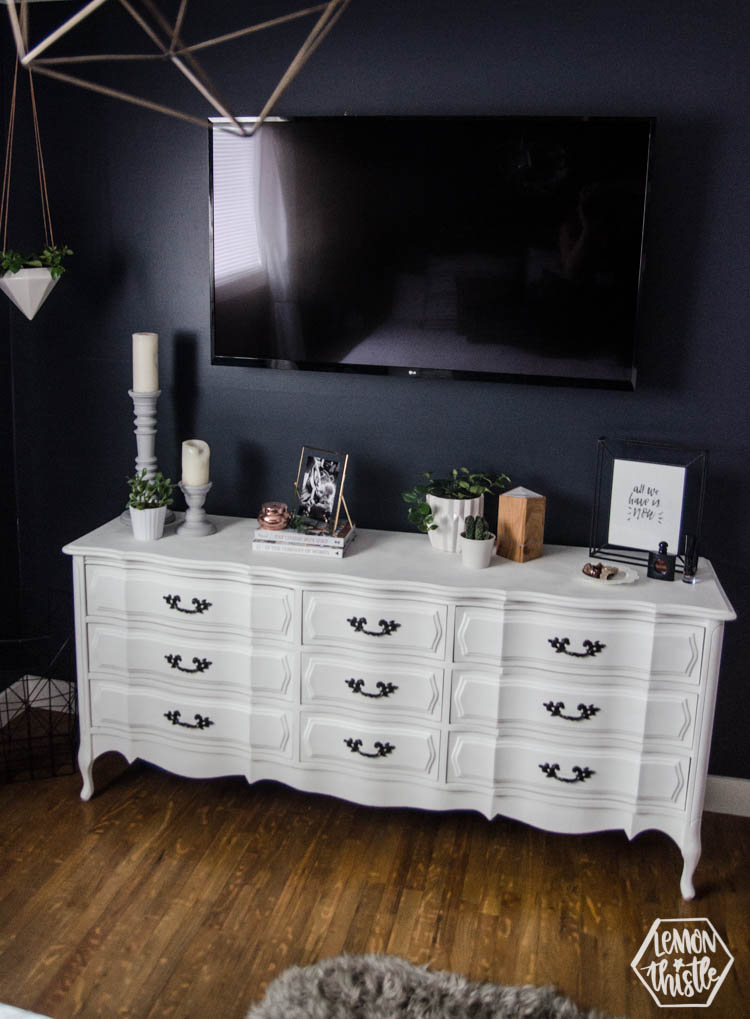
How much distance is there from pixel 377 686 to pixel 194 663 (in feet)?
1.73

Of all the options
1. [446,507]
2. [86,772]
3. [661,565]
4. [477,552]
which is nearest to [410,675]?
[477,552]

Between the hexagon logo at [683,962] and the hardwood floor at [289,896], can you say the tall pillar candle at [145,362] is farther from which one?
the hexagon logo at [683,962]

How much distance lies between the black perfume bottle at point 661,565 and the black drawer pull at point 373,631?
689 millimetres

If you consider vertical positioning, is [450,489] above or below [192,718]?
above

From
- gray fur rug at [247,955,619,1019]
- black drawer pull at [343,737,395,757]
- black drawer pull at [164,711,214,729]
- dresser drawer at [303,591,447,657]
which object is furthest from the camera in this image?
black drawer pull at [164,711,214,729]

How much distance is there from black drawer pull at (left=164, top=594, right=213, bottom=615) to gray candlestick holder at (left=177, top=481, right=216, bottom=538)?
0.21m

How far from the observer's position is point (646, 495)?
8.64ft

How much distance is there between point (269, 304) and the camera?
2758 mm

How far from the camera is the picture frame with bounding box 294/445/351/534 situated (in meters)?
2.71

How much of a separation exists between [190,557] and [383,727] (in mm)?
701

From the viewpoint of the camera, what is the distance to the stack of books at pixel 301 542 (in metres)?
2.62

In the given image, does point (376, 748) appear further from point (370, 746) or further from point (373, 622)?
point (373, 622)

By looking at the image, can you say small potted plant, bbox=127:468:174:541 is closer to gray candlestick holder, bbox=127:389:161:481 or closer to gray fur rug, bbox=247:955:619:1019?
gray candlestick holder, bbox=127:389:161:481

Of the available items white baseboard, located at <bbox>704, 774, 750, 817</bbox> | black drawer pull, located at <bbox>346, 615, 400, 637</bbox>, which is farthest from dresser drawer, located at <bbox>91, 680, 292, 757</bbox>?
white baseboard, located at <bbox>704, 774, 750, 817</bbox>
